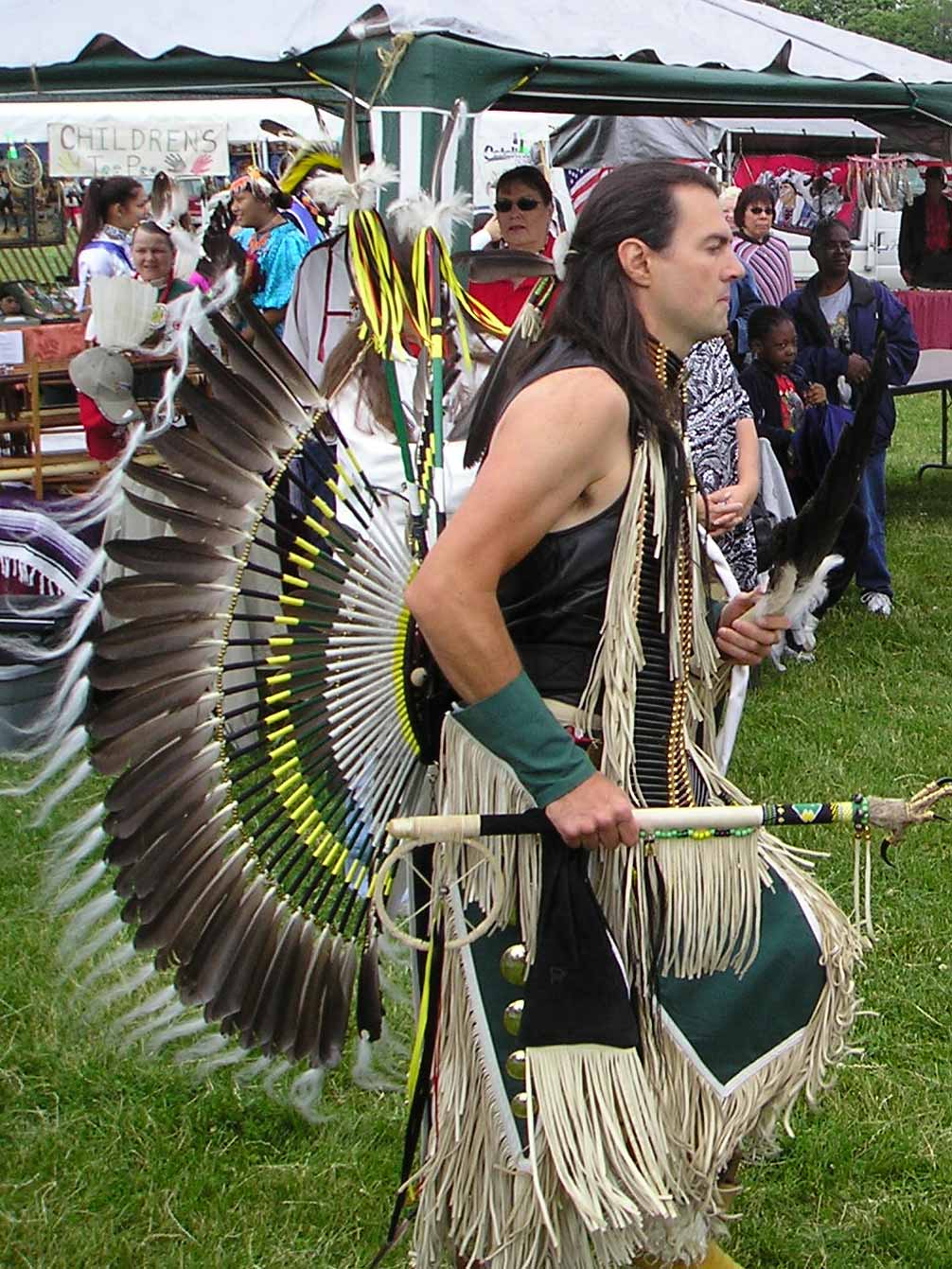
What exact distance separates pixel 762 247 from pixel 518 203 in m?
2.59

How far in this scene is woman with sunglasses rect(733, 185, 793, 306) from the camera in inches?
285

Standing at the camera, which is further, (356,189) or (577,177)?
(577,177)

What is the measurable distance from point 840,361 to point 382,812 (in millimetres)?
4996

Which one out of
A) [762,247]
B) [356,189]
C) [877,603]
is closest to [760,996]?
[356,189]

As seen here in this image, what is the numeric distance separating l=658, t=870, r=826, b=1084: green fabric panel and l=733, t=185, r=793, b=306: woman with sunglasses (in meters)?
5.41

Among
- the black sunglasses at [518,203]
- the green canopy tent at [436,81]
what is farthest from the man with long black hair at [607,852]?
the black sunglasses at [518,203]

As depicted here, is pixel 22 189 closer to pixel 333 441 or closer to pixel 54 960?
pixel 54 960

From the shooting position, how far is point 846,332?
6.82 meters

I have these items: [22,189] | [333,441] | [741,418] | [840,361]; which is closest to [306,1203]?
[333,441]

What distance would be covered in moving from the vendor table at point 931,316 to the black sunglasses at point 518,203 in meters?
5.33

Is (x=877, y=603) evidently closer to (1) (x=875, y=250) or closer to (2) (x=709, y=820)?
(2) (x=709, y=820)

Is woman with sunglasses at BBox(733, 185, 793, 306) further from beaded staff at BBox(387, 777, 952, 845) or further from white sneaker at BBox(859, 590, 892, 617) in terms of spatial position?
beaded staff at BBox(387, 777, 952, 845)

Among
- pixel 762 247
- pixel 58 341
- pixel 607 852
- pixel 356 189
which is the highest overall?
pixel 356 189

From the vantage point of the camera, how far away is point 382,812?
2.22m
